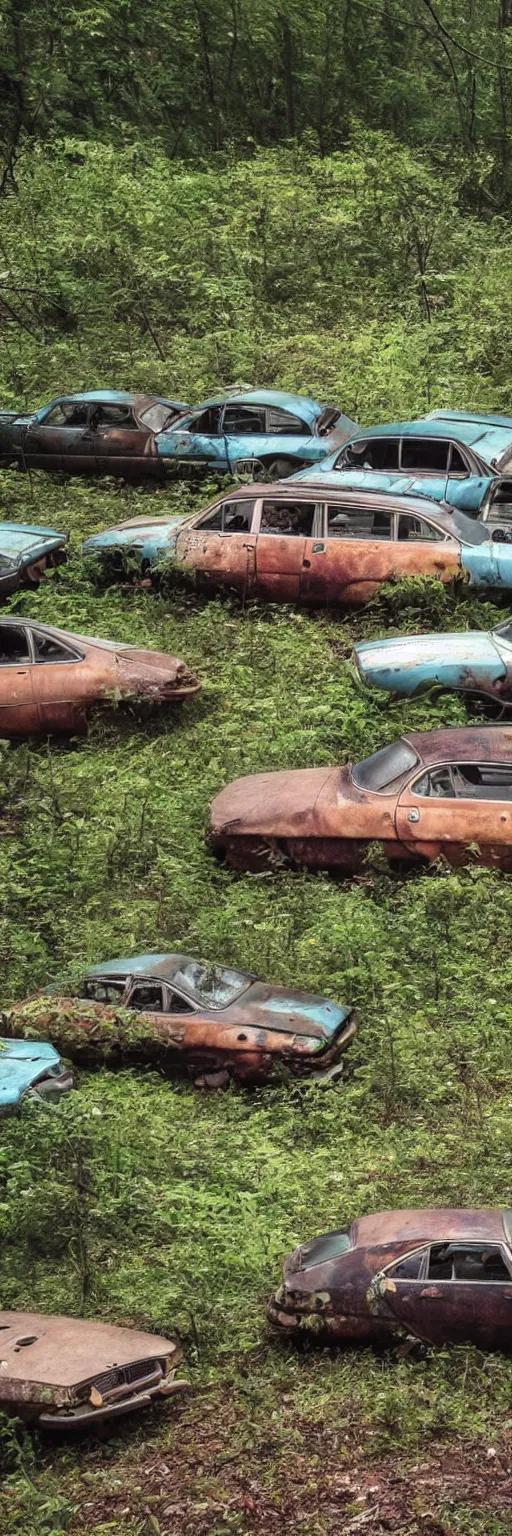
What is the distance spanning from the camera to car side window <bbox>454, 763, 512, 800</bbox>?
443 inches

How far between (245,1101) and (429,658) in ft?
15.0

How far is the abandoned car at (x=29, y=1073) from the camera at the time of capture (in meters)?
9.65

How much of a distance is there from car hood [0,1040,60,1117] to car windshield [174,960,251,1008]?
89 centimetres

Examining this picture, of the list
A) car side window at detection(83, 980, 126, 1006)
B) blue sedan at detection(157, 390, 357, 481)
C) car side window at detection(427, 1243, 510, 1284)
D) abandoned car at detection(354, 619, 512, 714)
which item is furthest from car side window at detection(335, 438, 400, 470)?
car side window at detection(427, 1243, 510, 1284)

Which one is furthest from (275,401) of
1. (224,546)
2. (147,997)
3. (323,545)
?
(147,997)

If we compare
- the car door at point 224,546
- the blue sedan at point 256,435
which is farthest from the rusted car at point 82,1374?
the blue sedan at point 256,435

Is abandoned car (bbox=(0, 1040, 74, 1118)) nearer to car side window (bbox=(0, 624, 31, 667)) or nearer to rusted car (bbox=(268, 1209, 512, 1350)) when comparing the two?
rusted car (bbox=(268, 1209, 512, 1350))

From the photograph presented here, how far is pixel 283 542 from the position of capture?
15188mm

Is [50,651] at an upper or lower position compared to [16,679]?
upper

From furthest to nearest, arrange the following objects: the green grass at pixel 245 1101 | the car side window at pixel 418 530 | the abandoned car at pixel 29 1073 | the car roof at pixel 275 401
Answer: the car roof at pixel 275 401, the car side window at pixel 418 530, the abandoned car at pixel 29 1073, the green grass at pixel 245 1101

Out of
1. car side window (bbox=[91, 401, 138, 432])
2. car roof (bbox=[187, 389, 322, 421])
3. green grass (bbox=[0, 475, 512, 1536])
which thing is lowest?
Result: green grass (bbox=[0, 475, 512, 1536])

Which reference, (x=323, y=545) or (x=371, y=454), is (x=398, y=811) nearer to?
(x=323, y=545)

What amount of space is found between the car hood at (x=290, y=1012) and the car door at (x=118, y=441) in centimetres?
968

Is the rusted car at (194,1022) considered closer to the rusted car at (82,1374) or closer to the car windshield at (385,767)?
the car windshield at (385,767)
